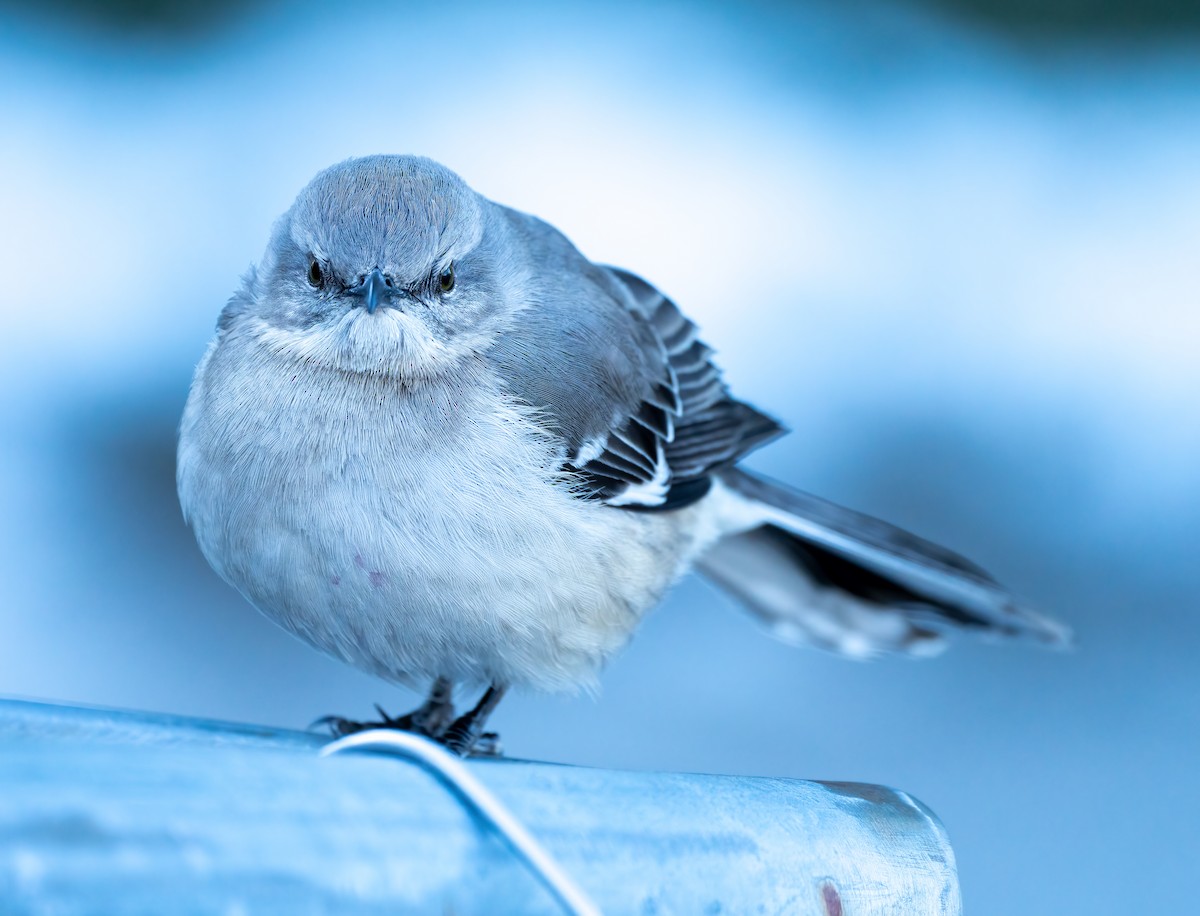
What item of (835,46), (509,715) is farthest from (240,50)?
(509,715)

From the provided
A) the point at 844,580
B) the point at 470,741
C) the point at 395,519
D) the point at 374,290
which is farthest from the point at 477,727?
the point at 844,580

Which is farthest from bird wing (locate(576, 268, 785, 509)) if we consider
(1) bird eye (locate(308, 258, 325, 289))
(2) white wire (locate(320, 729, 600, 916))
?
(2) white wire (locate(320, 729, 600, 916))

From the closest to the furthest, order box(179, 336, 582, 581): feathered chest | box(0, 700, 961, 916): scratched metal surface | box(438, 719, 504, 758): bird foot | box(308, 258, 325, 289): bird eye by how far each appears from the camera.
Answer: box(0, 700, 961, 916): scratched metal surface, box(179, 336, 582, 581): feathered chest, box(308, 258, 325, 289): bird eye, box(438, 719, 504, 758): bird foot

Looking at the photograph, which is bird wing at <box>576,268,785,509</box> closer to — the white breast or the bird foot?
the white breast

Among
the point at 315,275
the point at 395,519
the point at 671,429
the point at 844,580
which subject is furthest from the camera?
the point at 844,580

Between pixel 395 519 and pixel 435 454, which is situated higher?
pixel 435 454

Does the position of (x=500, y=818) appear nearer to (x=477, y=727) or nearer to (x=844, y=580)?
(x=477, y=727)
